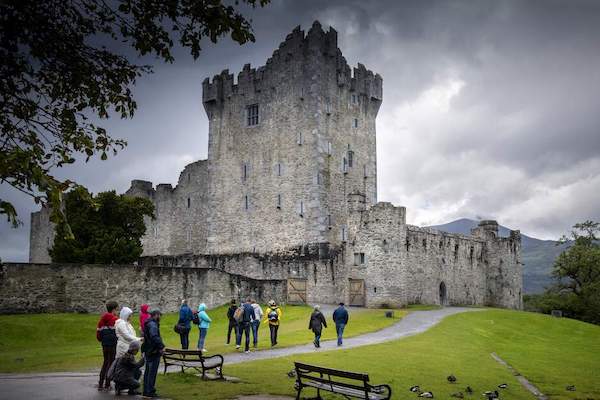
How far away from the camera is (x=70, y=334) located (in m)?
30.8

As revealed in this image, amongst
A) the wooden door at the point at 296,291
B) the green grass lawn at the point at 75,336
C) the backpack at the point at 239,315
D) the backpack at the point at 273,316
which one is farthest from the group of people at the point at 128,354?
the wooden door at the point at 296,291

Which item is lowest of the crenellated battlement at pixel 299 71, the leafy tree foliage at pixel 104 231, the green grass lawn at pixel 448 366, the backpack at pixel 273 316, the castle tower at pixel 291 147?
the green grass lawn at pixel 448 366

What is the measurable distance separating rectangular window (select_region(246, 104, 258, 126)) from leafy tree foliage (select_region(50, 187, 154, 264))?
488 inches

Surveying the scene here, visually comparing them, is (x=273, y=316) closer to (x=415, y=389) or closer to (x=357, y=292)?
(x=415, y=389)

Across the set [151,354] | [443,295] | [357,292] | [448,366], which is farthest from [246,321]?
[443,295]

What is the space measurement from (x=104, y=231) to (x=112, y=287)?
1068 cm

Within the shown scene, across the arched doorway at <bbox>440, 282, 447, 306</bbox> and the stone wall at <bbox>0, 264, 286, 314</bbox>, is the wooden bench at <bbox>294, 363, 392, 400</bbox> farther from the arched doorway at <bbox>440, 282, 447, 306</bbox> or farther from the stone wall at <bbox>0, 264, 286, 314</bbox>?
the arched doorway at <bbox>440, 282, 447, 306</bbox>

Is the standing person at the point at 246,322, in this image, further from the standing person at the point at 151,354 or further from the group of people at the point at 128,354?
the standing person at the point at 151,354

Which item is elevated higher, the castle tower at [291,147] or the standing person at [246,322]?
the castle tower at [291,147]

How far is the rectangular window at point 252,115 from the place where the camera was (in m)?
56.2

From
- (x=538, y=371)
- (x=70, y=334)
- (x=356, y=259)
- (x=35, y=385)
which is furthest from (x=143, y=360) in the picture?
(x=356, y=259)

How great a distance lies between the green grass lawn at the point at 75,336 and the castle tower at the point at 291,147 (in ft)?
50.4

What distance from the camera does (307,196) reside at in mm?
51688

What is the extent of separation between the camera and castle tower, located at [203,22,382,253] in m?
52.1
